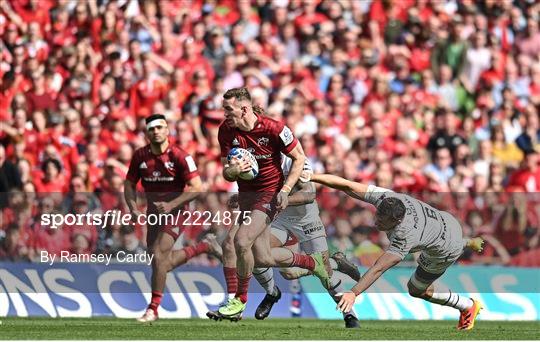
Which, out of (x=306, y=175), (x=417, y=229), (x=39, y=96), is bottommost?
(x=417, y=229)

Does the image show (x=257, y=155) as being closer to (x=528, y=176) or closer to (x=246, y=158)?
(x=246, y=158)

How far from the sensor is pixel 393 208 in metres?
16.8

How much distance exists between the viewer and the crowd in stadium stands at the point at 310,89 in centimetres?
2106

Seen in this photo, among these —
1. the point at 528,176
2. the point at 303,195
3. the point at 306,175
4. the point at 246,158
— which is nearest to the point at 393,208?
the point at 306,175

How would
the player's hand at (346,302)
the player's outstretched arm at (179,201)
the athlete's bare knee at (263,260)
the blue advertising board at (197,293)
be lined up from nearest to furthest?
the player's hand at (346,302) < the athlete's bare knee at (263,260) < the player's outstretched arm at (179,201) < the blue advertising board at (197,293)

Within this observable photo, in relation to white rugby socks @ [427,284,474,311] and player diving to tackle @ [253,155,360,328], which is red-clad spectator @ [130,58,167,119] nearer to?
player diving to tackle @ [253,155,360,328]

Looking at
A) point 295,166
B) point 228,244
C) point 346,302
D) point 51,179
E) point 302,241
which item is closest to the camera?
point 346,302

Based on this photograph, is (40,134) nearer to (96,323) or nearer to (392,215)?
(96,323)

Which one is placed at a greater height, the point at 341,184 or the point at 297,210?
the point at 341,184

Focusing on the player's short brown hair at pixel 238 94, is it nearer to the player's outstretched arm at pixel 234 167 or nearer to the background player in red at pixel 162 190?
the player's outstretched arm at pixel 234 167

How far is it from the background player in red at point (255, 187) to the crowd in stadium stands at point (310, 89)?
8.34ft

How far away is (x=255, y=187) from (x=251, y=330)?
1.70 meters

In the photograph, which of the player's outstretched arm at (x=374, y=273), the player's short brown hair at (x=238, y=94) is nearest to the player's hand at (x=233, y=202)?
the player's short brown hair at (x=238, y=94)

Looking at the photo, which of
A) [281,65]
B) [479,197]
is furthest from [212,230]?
[281,65]
